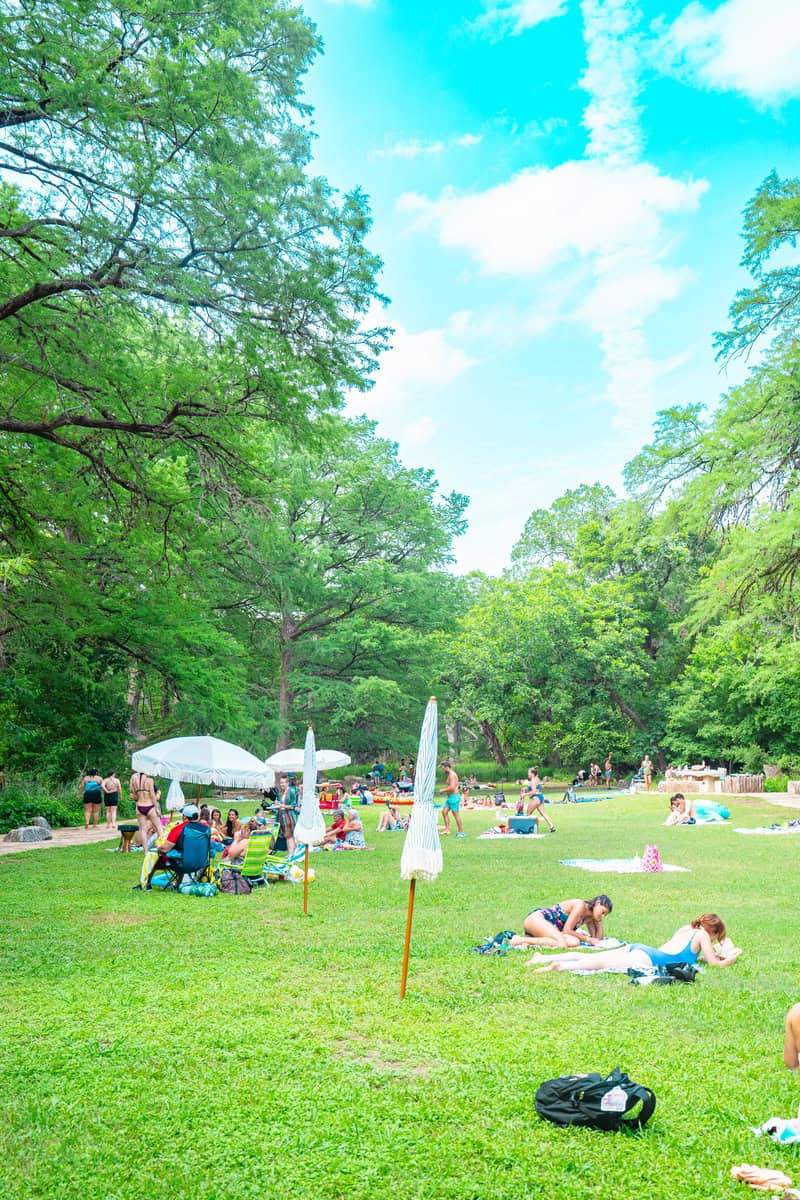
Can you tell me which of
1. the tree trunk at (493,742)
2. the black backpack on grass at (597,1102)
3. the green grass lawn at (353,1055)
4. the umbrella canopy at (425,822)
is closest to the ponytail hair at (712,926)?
the green grass lawn at (353,1055)

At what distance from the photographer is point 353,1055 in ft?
17.1

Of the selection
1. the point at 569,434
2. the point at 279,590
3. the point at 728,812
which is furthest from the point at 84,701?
the point at 569,434

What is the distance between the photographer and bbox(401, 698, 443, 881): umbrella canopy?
6332 mm

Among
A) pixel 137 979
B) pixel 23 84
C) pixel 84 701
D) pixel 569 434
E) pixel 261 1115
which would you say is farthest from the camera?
pixel 569 434

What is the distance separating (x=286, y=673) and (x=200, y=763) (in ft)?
81.6

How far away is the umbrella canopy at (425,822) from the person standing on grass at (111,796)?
49.9ft

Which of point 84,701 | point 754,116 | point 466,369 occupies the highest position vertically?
point 466,369

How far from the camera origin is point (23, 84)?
9.86 m

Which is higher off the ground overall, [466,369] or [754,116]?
[466,369]

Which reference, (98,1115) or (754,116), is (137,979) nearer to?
(98,1115)

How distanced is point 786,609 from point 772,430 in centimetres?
567

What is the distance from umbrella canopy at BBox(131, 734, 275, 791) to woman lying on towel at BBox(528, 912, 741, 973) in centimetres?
903

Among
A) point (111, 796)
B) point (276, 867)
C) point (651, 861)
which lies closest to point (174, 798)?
point (111, 796)

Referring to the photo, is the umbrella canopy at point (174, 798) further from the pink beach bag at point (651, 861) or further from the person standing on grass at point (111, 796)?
the pink beach bag at point (651, 861)
